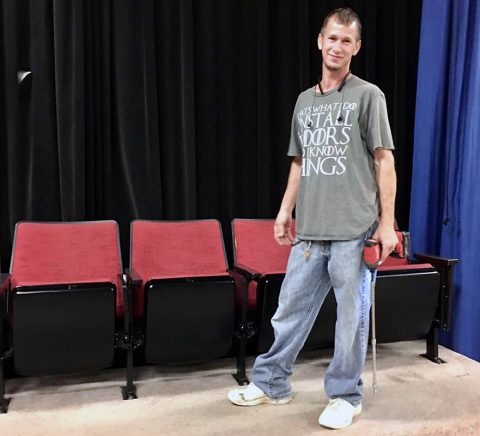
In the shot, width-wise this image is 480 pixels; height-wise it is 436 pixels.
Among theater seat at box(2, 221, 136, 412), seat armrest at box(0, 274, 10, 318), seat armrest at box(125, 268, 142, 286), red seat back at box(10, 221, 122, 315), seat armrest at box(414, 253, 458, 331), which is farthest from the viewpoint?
seat armrest at box(414, 253, 458, 331)

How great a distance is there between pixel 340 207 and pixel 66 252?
1511mm

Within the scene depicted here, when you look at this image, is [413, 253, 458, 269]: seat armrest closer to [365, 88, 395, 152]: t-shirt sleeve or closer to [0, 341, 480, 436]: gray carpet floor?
[0, 341, 480, 436]: gray carpet floor

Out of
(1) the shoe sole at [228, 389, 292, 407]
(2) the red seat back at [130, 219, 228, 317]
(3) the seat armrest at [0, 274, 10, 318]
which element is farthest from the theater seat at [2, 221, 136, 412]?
(1) the shoe sole at [228, 389, 292, 407]

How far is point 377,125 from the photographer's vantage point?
6.72 ft

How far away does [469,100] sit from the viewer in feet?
10.4

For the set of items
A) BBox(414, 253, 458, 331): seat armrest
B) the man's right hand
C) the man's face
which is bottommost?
BBox(414, 253, 458, 331): seat armrest

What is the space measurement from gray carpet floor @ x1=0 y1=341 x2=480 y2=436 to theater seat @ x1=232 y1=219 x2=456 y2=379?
20cm

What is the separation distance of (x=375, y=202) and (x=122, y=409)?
136 cm

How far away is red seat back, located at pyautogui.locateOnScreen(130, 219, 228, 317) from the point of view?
300 centimetres

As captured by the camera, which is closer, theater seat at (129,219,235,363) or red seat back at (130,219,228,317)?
theater seat at (129,219,235,363)

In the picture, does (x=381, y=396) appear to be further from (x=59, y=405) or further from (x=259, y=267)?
(x=59, y=405)

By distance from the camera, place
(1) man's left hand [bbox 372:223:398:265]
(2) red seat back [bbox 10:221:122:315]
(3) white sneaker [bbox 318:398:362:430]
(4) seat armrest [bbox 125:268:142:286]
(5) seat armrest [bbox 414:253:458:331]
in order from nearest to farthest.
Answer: (1) man's left hand [bbox 372:223:398:265], (3) white sneaker [bbox 318:398:362:430], (4) seat armrest [bbox 125:268:142:286], (2) red seat back [bbox 10:221:122:315], (5) seat armrest [bbox 414:253:458:331]

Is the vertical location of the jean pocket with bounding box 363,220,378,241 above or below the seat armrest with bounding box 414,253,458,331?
above

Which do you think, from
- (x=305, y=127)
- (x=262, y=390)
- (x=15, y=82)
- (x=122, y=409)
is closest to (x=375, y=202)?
(x=305, y=127)
